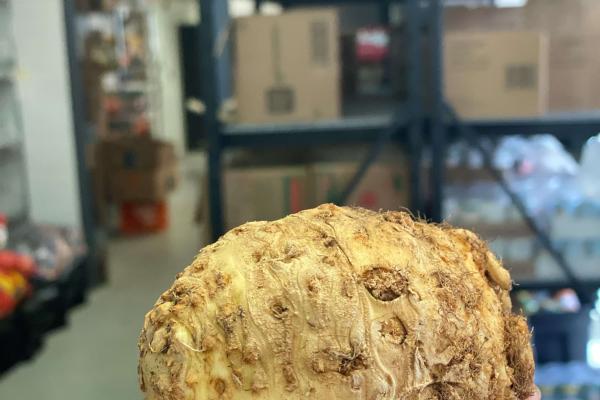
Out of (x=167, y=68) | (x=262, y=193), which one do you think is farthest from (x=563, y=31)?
(x=167, y=68)

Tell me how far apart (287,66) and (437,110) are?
0.52m

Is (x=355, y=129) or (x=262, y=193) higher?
(x=355, y=129)

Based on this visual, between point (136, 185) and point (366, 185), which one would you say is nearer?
point (366, 185)

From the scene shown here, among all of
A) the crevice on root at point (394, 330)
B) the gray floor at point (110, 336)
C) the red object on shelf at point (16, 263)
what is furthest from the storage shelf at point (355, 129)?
the crevice on root at point (394, 330)

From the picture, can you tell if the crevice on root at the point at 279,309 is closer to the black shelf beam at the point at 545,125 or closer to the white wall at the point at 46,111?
the black shelf beam at the point at 545,125

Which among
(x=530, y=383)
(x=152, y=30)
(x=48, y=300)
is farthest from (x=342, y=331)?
(x=152, y=30)

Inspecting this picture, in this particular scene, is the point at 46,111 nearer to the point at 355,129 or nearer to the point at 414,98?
the point at 355,129

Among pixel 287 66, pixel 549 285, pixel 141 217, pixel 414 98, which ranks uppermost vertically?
pixel 287 66

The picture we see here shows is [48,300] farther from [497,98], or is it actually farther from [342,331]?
[342,331]

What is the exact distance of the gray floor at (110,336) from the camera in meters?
2.44

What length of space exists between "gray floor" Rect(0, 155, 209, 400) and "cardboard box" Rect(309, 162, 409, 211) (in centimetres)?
96

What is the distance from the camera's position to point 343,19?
11.2 ft

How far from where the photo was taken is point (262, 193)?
226 cm

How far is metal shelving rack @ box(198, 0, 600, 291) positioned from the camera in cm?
216
